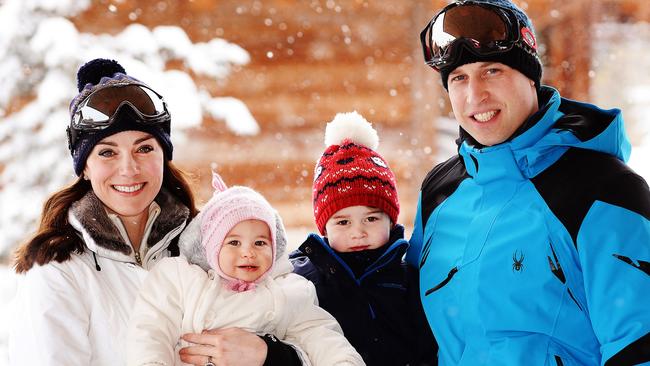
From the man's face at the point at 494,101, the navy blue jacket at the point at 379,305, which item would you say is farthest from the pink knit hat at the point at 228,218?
the man's face at the point at 494,101

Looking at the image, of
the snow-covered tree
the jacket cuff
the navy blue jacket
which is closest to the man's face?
the navy blue jacket

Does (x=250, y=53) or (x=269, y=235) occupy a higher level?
(x=250, y=53)

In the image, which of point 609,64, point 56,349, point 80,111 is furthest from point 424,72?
point 56,349

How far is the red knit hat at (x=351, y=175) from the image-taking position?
2.88 m

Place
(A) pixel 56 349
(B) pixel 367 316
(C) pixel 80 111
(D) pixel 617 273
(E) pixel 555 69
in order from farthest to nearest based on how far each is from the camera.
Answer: (E) pixel 555 69 → (B) pixel 367 316 → (C) pixel 80 111 → (A) pixel 56 349 → (D) pixel 617 273

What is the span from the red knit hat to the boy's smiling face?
3 cm

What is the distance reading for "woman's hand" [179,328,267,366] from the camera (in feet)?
8.01

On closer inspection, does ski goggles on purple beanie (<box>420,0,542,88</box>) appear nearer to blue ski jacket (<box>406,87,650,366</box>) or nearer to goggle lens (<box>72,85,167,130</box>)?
blue ski jacket (<box>406,87,650,366</box>)

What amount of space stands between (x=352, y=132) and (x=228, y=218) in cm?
80

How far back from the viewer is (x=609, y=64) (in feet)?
22.2

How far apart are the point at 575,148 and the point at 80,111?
1.77 m

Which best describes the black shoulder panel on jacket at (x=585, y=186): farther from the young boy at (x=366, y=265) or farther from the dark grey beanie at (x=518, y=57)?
the young boy at (x=366, y=265)

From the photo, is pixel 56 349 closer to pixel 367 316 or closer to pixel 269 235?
pixel 269 235

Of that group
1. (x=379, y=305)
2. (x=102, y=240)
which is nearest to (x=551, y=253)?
(x=379, y=305)
